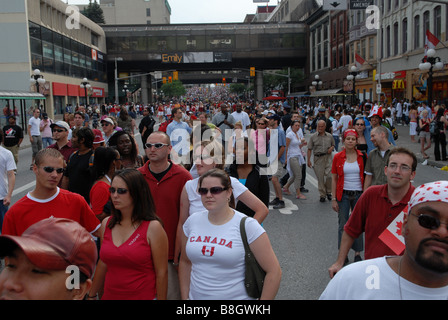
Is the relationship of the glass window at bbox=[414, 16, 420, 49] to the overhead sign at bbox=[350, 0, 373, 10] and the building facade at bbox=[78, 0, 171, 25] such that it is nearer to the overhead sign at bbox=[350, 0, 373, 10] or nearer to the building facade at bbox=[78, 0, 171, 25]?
the overhead sign at bbox=[350, 0, 373, 10]

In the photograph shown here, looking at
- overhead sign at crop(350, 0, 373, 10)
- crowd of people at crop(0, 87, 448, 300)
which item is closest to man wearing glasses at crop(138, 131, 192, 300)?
crowd of people at crop(0, 87, 448, 300)

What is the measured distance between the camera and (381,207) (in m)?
3.76

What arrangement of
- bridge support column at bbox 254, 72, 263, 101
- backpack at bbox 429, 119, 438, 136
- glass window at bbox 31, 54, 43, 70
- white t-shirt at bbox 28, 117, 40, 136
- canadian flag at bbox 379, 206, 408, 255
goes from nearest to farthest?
canadian flag at bbox 379, 206, 408, 255 < white t-shirt at bbox 28, 117, 40, 136 < backpack at bbox 429, 119, 438, 136 < glass window at bbox 31, 54, 43, 70 < bridge support column at bbox 254, 72, 263, 101

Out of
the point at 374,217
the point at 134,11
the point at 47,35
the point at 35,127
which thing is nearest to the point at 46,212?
the point at 374,217

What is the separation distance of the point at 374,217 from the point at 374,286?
1932 millimetres

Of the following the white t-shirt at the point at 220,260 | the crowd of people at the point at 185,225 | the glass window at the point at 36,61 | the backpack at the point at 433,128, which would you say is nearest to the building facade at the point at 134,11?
the glass window at the point at 36,61

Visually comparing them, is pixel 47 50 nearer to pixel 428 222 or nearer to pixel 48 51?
pixel 48 51

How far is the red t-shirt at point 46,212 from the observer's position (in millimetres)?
3674

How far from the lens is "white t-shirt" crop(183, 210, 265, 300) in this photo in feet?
9.82

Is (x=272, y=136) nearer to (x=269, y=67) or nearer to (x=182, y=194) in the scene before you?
(x=182, y=194)

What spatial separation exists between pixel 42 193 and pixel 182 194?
4.07ft

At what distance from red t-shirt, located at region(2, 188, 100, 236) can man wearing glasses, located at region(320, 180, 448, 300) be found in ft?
8.42

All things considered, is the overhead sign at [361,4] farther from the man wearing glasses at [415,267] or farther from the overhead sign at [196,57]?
the overhead sign at [196,57]

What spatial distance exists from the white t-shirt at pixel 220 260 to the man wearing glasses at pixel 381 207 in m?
1.05
